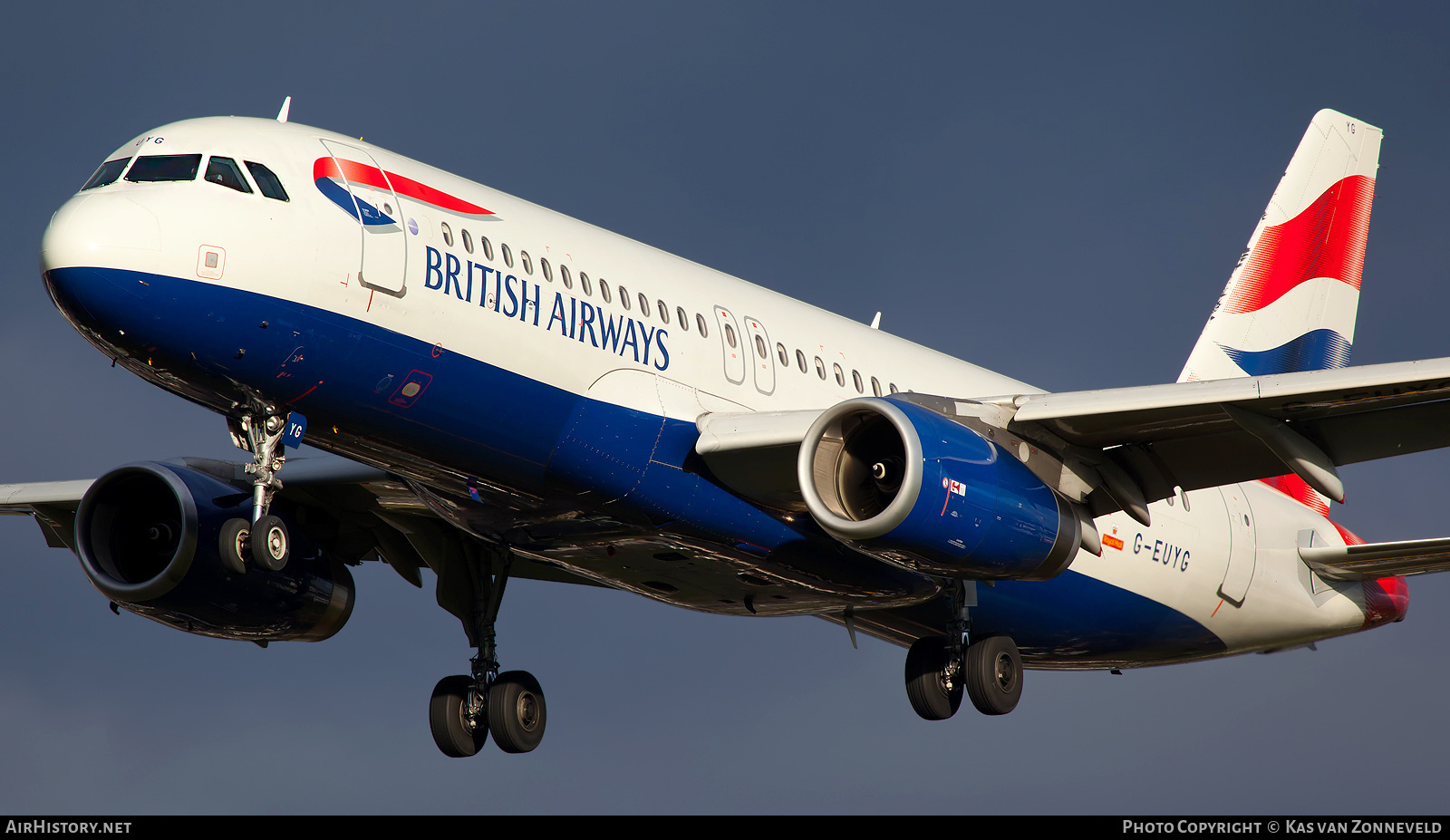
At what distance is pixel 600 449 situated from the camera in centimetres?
1989

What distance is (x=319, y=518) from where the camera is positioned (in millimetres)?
26219

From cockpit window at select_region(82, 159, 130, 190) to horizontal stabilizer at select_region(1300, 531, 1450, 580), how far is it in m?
→ 18.4

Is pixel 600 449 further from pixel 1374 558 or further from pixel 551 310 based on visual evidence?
pixel 1374 558

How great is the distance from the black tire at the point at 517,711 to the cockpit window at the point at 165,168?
10306 mm

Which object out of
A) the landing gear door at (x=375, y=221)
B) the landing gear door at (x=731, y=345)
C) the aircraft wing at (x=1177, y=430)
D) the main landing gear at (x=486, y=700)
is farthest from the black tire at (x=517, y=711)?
the landing gear door at (x=375, y=221)

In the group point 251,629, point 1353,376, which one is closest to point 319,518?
point 251,629

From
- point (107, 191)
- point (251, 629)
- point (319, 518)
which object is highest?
point (107, 191)

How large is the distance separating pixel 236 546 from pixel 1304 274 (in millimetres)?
22967

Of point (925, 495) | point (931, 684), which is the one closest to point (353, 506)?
point (931, 684)

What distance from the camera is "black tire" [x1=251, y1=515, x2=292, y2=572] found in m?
17.9

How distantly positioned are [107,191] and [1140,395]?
12.3 m

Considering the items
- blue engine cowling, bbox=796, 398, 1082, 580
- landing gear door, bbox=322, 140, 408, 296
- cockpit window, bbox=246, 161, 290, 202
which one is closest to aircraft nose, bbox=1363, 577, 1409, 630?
blue engine cowling, bbox=796, 398, 1082, 580

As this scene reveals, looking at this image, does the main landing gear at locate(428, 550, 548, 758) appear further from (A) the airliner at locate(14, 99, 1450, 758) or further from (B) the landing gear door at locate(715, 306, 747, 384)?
(B) the landing gear door at locate(715, 306, 747, 384)

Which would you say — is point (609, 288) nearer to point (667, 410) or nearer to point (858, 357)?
point (667, 410)
